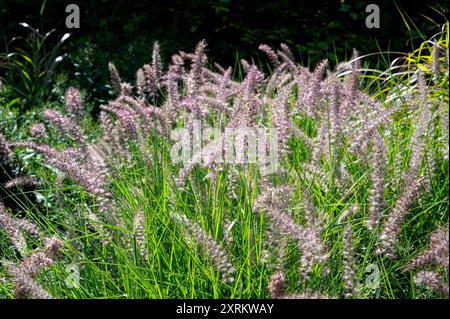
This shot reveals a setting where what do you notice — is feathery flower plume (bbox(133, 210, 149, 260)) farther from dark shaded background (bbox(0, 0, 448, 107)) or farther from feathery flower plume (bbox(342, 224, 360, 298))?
dark shaded background (bbox(0, 0, 448, 107))

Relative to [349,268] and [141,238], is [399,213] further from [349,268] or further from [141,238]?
[141,238]

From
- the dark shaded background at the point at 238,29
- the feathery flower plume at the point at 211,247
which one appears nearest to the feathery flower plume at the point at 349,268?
the feathery flower plume at the point at 211,247

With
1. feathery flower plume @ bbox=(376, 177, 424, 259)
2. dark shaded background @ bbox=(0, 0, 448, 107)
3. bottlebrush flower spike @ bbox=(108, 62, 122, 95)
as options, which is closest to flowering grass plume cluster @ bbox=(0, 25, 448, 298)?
feathery flower plume @ bbox=(376, 177, 424, 259)

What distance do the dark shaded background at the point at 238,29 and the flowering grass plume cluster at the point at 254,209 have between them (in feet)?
12.2

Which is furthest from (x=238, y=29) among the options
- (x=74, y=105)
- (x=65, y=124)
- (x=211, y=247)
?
(x=211, y=247)

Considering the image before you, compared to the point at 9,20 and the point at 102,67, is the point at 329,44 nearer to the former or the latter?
the point at 102,67

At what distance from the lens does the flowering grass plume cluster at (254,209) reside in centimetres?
209

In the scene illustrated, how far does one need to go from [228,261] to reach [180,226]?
22 cm

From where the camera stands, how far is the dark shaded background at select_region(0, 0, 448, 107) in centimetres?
674

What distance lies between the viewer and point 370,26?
6426 mm

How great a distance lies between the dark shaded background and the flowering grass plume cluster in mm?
3706

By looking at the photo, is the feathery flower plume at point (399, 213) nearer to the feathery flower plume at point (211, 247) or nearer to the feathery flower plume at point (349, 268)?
the feathery flower plume at point (349, 268)
